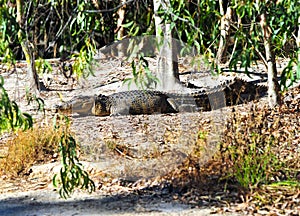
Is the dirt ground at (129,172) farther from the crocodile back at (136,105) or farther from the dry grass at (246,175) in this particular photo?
the crocodile back at (136,105)

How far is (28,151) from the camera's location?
5.36 meters

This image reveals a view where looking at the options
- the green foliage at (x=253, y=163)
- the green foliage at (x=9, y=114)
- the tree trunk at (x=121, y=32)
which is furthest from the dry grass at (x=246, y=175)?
the green foliage at (x=9, y=114)

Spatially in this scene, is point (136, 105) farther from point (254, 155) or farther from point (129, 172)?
point (254, 155)

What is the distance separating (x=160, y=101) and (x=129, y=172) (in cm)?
258

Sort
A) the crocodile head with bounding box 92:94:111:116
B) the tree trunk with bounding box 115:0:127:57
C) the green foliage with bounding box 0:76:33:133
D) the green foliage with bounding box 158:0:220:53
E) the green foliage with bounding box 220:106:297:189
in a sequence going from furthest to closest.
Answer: the crocodile head with bounding box 92:94:111:116 < the tree trunk with bounding box 115:0:127:57 < the green foliage with bounding box 220:106:297:189 < the green foliage with bounding box 158:0:220:53 < the green foliage with bounding box 0:76:33:133

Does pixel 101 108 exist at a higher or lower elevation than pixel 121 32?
lower

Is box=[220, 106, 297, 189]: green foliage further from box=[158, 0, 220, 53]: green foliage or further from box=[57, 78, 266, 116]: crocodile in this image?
box=[57, 78, 266, 116]: crocodile

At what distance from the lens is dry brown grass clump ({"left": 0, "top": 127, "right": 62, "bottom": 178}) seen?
17.0ft

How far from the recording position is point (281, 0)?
356 centimetres

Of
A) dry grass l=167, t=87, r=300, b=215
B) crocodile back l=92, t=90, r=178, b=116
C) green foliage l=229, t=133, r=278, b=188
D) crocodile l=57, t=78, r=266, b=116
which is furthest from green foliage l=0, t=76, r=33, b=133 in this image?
crocodile back l=92, t=90, r=178, b=116

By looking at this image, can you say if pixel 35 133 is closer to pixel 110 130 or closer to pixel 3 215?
pixel 110 130

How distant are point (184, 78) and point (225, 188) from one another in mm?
4385

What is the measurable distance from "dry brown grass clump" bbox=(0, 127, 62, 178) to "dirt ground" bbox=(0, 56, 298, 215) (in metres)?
0.12

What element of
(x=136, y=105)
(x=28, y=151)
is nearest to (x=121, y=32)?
(x=136, y=105)
